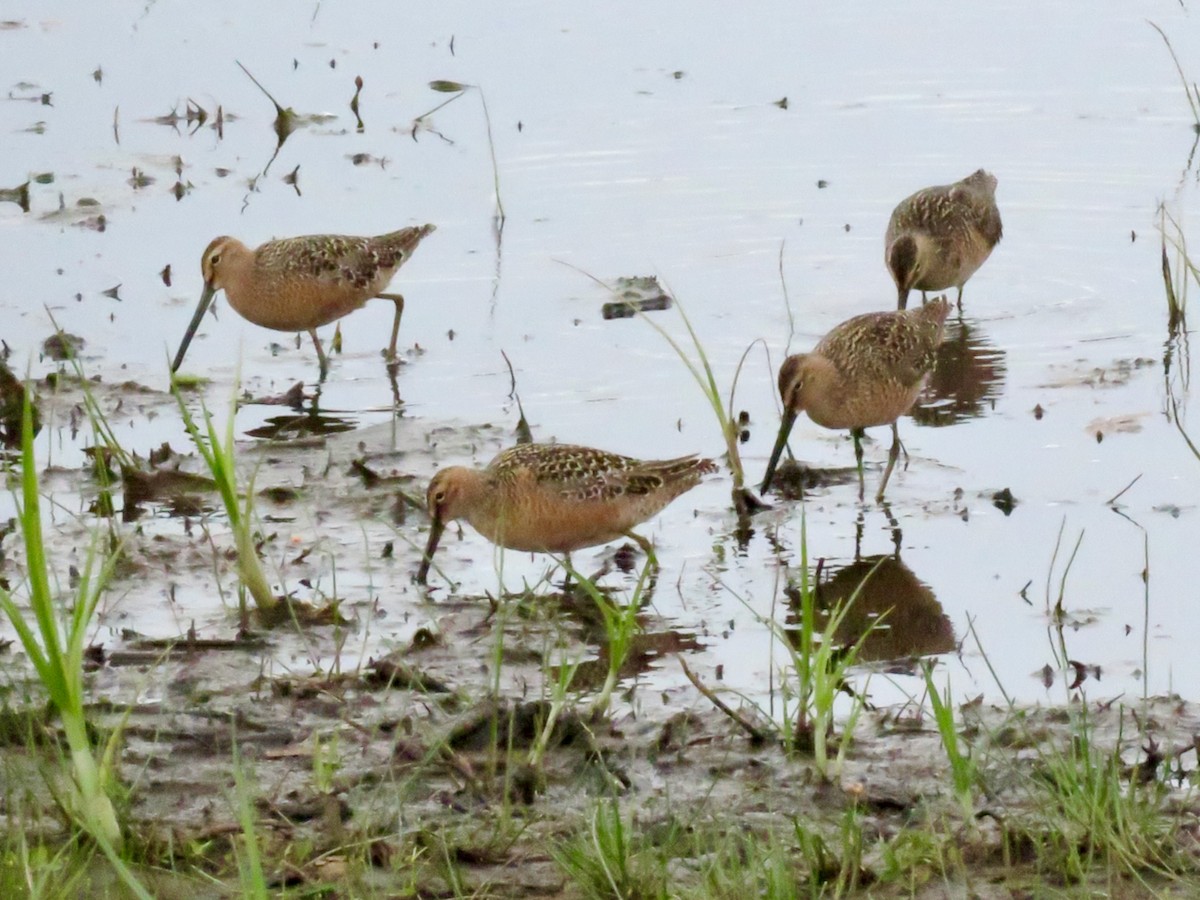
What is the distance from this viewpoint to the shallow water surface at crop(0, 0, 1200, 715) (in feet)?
19.7

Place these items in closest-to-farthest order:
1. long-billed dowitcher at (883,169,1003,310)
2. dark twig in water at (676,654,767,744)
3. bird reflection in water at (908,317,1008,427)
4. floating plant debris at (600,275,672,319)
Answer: dark twig in water at (676,654,767,744)
bird reflection in water at (908,317,1008,427)
floating plant debris at (600,275,672,319)
long-billed dowitcher at (883,169,1003,310)

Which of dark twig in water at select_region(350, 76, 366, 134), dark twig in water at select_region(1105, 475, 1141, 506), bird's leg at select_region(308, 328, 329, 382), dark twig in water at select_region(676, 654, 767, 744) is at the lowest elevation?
dark twig in water at select_region(676, 654, 767, 744)

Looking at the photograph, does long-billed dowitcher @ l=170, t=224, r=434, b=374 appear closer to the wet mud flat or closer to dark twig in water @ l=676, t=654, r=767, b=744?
the wet mud flat

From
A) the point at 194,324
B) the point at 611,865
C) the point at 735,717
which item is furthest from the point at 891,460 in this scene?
the point at 611,865

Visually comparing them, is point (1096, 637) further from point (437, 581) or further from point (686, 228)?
point (686, 228)

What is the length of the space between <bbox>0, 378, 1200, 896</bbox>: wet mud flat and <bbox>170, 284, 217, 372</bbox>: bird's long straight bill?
1.79m

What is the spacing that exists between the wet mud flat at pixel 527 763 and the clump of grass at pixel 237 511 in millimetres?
93

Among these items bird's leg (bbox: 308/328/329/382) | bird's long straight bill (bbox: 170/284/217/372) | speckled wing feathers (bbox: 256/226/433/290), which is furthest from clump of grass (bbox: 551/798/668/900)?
speckled wing feathers (bbox: 256/226/433/290)

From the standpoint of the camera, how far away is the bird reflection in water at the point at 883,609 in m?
5.59

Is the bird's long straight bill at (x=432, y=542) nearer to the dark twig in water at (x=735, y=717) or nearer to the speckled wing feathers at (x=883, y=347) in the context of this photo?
the dark twig in water at (x=735, y=717)

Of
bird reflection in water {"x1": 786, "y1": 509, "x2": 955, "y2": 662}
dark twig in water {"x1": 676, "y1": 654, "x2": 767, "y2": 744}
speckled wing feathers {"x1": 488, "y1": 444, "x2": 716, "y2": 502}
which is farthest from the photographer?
speckled wing feathers {"x1": 488, "y1": 444, "x2": 716, "y2": 502}

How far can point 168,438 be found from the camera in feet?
23.8

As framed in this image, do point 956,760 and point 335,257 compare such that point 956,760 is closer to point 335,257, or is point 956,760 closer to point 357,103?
point 335,257

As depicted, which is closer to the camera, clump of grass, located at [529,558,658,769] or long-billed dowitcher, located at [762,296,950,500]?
clump of grass, located at [529,558,658,769]
